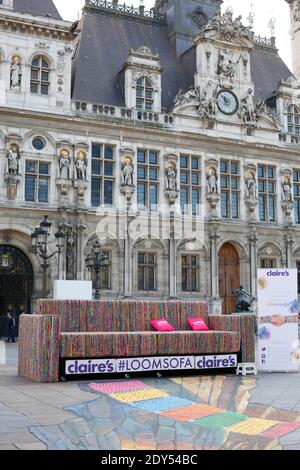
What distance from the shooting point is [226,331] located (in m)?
12.6

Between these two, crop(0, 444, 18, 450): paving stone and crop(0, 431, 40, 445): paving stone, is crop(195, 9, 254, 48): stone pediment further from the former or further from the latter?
crop(0, 444, 18, 450): paving stone

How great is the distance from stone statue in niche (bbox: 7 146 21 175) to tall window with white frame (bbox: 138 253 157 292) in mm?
6796

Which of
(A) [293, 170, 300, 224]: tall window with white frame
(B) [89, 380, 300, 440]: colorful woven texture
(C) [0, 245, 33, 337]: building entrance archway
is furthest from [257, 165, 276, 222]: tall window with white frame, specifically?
(B) [89, 380, 300, 440]: colorful woven texture

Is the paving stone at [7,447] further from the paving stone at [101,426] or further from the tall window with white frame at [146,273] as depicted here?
the tall window with white frame at [146,273]

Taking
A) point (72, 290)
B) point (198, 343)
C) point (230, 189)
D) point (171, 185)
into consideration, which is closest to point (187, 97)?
point (171, 185)

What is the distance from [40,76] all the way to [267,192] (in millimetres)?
12774

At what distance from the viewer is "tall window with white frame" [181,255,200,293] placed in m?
28.6

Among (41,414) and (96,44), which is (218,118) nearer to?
(96,44)

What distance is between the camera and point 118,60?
31016 mm

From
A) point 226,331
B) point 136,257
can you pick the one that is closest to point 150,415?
point 226,331

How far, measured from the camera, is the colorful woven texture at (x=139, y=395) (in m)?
8.95

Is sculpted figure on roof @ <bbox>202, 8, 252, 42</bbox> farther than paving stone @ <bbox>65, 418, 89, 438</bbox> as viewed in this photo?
Yes

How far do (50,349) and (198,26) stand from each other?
2753 centimetres

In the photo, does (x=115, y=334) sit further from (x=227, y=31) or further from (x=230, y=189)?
(x=227, y=31)
